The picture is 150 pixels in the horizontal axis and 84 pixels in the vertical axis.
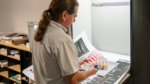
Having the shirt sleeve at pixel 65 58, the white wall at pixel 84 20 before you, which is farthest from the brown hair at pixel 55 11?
the white wall at pixel 84 20

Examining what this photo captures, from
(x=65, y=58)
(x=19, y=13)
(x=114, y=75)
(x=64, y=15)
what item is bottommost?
(x=114, y=75)

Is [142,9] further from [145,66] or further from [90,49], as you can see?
[90,49]

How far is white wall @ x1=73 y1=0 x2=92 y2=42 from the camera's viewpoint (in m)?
1.62

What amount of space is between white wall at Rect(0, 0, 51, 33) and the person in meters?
1.32

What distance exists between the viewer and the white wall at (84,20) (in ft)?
5.32

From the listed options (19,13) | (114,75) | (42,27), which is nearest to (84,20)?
(114,75)

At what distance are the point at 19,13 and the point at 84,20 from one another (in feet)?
5.37

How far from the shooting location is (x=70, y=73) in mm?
847

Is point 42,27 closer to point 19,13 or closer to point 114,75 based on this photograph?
point 114,75

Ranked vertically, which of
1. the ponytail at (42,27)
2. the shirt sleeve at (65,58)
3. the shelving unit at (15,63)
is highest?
the ponytail at (42,27)

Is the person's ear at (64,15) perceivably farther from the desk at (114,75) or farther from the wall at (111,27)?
the wall at (111,27)

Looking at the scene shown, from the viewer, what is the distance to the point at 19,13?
113 inches

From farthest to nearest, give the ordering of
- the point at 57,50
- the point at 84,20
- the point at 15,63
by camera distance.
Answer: the point at 15,63 < the point at 84,20 < the point at 57,50

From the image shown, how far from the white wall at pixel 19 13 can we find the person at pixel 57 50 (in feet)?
4.33
